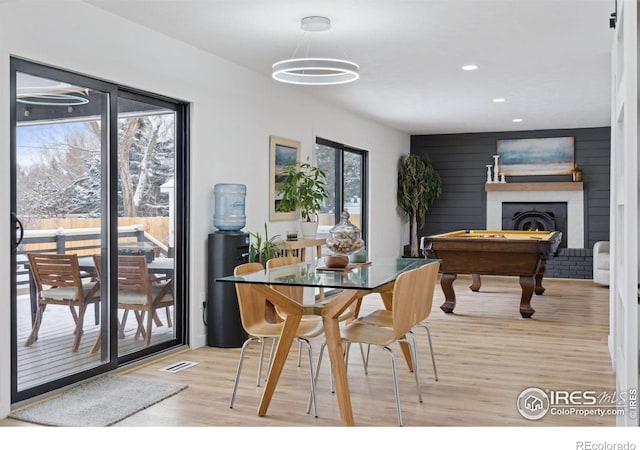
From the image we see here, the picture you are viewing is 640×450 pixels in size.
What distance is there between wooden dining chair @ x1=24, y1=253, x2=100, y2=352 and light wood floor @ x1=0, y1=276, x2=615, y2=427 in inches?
22.6

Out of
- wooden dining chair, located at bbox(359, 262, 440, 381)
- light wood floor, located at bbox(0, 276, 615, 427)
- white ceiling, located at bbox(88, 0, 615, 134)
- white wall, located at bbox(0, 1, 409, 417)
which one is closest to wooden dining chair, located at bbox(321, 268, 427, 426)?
wooden dining chair, located at bbox(359, 262, 440, 381)

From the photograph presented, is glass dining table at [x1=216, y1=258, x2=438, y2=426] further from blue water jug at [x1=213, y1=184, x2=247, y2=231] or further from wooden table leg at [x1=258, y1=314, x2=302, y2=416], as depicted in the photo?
blue water jug at [x1=213, y1=184, x2=247, y2=231]

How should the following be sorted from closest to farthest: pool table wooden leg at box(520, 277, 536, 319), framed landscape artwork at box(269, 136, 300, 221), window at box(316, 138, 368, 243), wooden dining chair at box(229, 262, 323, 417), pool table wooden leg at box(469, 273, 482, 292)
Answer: wooden dining chair at box(229, 262, 323, 417) → framed landscape artwork at box(269, 136, 300, 221) → pool table wooden leg at box(520, 277, 536, 319) → window at box(316, 138, 368, 243) → pool table wooden leg at box(469, 273, 482, 292)

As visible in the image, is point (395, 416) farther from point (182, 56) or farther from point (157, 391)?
point (182, 56)

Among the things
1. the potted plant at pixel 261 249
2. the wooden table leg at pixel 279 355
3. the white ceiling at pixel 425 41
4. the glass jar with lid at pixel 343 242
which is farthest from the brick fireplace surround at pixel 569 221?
the wooden table leg at pixel 279 355

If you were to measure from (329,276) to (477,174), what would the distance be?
806 cm

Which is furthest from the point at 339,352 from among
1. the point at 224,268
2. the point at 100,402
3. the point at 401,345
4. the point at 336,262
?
the point at 224,268

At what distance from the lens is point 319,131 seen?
24.2 feet

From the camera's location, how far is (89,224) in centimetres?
405

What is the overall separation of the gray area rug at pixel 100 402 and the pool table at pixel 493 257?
12.4 ft

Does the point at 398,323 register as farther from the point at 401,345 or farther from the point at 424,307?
the point at 401,345

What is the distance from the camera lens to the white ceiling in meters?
4.07
